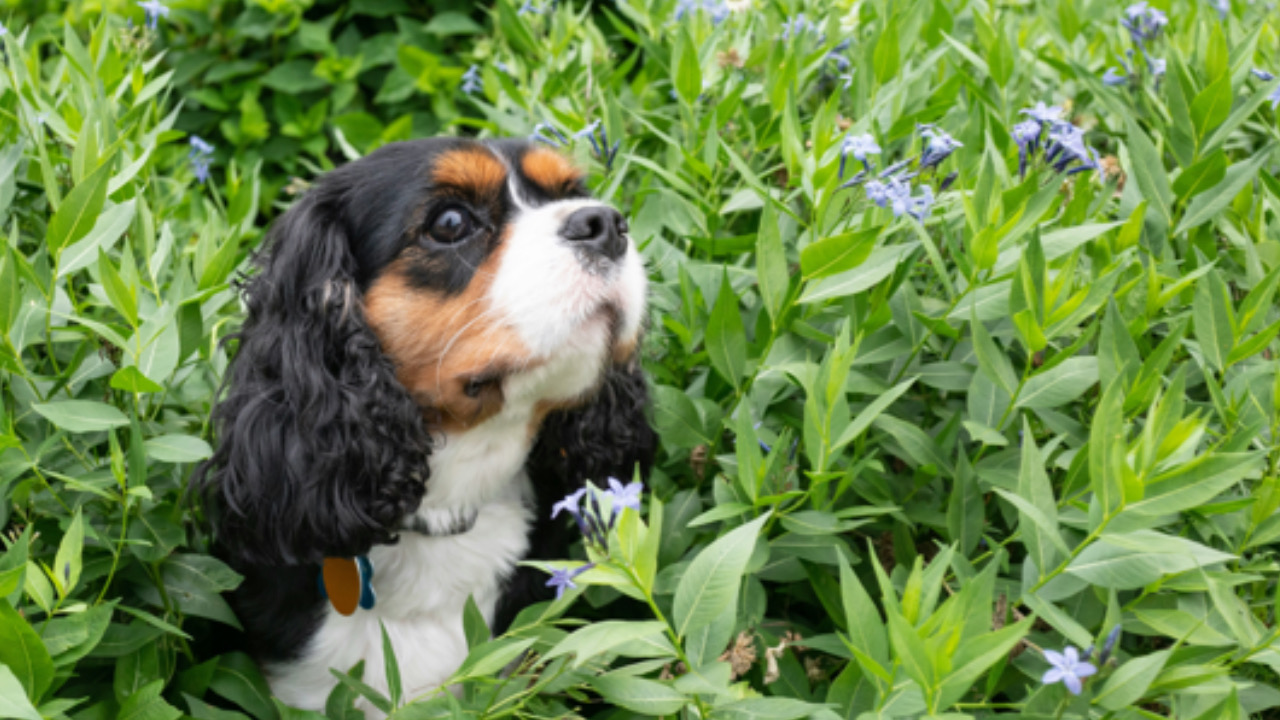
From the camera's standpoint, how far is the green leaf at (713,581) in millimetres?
1684

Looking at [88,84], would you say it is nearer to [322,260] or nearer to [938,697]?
[322,260]

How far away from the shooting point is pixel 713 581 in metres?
1.69

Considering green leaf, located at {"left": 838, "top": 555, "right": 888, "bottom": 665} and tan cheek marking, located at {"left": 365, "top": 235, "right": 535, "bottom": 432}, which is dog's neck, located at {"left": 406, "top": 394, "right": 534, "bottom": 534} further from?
green leaf, located at {"left": 838, "top": 555, "right": 888, "bottom": 665}

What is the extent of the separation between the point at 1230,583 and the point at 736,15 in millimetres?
2610

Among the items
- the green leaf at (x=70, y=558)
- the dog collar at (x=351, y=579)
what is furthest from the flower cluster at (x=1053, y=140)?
the green leaf at (x=70, y=558)

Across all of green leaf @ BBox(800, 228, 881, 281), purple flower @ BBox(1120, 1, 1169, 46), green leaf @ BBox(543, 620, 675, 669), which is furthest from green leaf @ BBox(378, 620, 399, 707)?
purple flower @ BBox(1120, 1, 1169, 46)

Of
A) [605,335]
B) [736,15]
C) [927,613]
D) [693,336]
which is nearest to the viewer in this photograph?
[927,613]

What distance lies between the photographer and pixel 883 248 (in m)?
2.25

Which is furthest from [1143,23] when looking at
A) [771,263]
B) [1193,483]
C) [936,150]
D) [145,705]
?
[145,705]

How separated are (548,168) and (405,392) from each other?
0.69 m

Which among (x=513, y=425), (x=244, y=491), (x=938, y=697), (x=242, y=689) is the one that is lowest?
(x=242, y=689)

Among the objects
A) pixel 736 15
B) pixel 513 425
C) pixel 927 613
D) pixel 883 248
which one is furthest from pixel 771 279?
pixel 736 15

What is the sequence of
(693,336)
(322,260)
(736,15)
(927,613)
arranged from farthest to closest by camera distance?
(736,15) < (693,336) < (322,260) < (927,613)

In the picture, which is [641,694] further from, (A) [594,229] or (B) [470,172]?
(B) [470,172]
